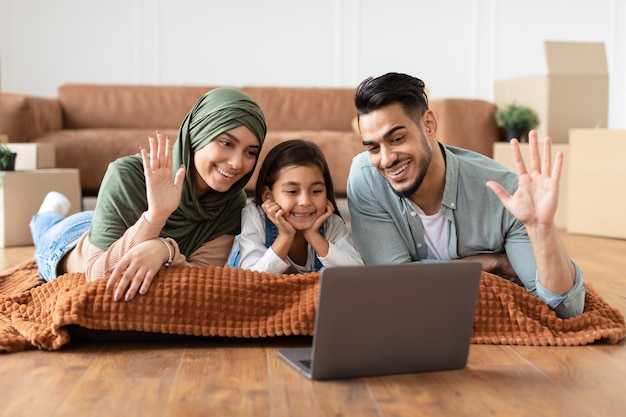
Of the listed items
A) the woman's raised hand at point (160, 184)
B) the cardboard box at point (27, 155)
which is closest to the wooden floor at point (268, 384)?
the woman's raised hand at point (160, 184)

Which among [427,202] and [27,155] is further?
[27,155]

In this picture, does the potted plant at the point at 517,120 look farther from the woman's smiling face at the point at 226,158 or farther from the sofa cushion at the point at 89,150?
the woman's smiling face at the point at 226,158

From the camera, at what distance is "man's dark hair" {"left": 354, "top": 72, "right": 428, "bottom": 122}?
6.71 feet

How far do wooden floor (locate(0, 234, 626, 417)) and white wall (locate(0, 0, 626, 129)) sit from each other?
475 cm

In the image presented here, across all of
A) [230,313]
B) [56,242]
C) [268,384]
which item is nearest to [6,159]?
[56,242]

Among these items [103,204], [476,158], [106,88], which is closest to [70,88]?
[106,88]

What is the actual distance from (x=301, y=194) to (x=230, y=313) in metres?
0.44

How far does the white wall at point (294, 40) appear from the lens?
6242 millimetres

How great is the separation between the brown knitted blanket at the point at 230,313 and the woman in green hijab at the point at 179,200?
6 centimetres

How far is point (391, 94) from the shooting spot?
2045 millimetres

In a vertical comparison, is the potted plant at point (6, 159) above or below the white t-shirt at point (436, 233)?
above

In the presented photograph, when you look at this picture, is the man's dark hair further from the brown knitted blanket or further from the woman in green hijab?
the brown knitted blanket

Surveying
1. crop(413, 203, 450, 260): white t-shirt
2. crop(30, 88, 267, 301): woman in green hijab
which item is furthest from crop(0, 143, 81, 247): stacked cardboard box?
crop(413, 203, 450, 260): white t-shirt

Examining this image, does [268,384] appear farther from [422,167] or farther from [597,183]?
[597,183]
